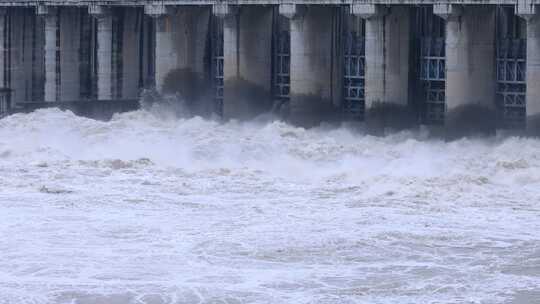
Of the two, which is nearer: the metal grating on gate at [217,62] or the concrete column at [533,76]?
the concrete column at [533,76]

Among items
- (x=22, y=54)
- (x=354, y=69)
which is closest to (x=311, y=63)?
(x=354, y=69)

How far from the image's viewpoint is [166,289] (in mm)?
22828

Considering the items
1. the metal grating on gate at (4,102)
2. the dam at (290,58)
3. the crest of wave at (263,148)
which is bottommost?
the crest of wave at (263,148)

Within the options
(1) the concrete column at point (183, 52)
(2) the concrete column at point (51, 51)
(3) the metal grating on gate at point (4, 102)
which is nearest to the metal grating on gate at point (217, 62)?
(1) the concrete column at point (183, 52)

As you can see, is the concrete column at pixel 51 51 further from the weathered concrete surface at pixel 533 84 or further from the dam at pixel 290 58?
the weathered concrete surface at pixel 533 84

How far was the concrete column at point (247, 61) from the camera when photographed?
4394cm

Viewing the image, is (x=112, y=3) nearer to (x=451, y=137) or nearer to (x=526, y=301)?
(x=451, y=137)

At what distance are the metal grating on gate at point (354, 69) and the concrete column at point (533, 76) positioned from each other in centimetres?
796

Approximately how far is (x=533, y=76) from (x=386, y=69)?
16.5ft

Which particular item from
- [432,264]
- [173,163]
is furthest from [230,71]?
[432,264]

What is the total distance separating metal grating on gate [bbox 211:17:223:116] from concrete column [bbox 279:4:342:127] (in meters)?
4.67

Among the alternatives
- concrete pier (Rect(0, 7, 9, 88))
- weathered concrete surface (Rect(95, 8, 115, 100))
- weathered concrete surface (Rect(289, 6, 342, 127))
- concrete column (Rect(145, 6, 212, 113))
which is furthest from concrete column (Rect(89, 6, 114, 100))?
weathered concrete surface (Rect(289, 6, 342, 127))

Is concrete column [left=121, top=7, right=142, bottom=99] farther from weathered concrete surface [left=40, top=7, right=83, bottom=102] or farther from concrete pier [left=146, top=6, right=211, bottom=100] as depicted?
weathered concrete surface [left=40, top=7, right=83, bottom=102]

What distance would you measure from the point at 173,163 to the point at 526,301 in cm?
1590
